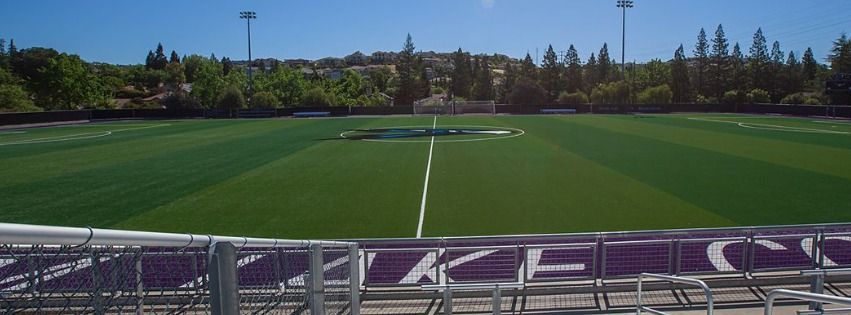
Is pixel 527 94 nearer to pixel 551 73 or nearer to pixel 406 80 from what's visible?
pixel 551 73

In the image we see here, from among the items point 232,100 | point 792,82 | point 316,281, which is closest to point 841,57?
point 792,82

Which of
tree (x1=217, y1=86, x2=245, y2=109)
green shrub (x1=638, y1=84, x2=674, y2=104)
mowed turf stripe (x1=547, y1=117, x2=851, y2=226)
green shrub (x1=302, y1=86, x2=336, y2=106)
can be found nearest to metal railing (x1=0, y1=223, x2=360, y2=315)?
mowed turf stripe (x1=547, y1=117, x2=851, y2=226)

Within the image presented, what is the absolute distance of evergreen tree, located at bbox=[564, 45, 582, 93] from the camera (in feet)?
415

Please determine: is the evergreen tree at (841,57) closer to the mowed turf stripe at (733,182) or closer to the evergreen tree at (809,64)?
the evergreen tree at (809,64)

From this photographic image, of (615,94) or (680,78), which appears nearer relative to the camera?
(615,94)

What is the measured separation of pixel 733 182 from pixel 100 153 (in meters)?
28.6

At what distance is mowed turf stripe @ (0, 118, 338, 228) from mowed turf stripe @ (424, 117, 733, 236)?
8.18m

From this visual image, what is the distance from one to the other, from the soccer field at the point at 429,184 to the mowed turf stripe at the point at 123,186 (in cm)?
7

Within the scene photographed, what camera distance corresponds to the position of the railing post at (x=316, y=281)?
4551 millimetres

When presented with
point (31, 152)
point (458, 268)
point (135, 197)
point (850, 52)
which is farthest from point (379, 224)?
point (850, 52)

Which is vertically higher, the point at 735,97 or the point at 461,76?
the point at 461,76

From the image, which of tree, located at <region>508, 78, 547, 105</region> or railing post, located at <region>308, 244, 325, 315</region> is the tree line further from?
railing post, located at <region>308, 244, 325, 315</region>

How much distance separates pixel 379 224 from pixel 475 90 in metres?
130

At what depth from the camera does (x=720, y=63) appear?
10656cm
